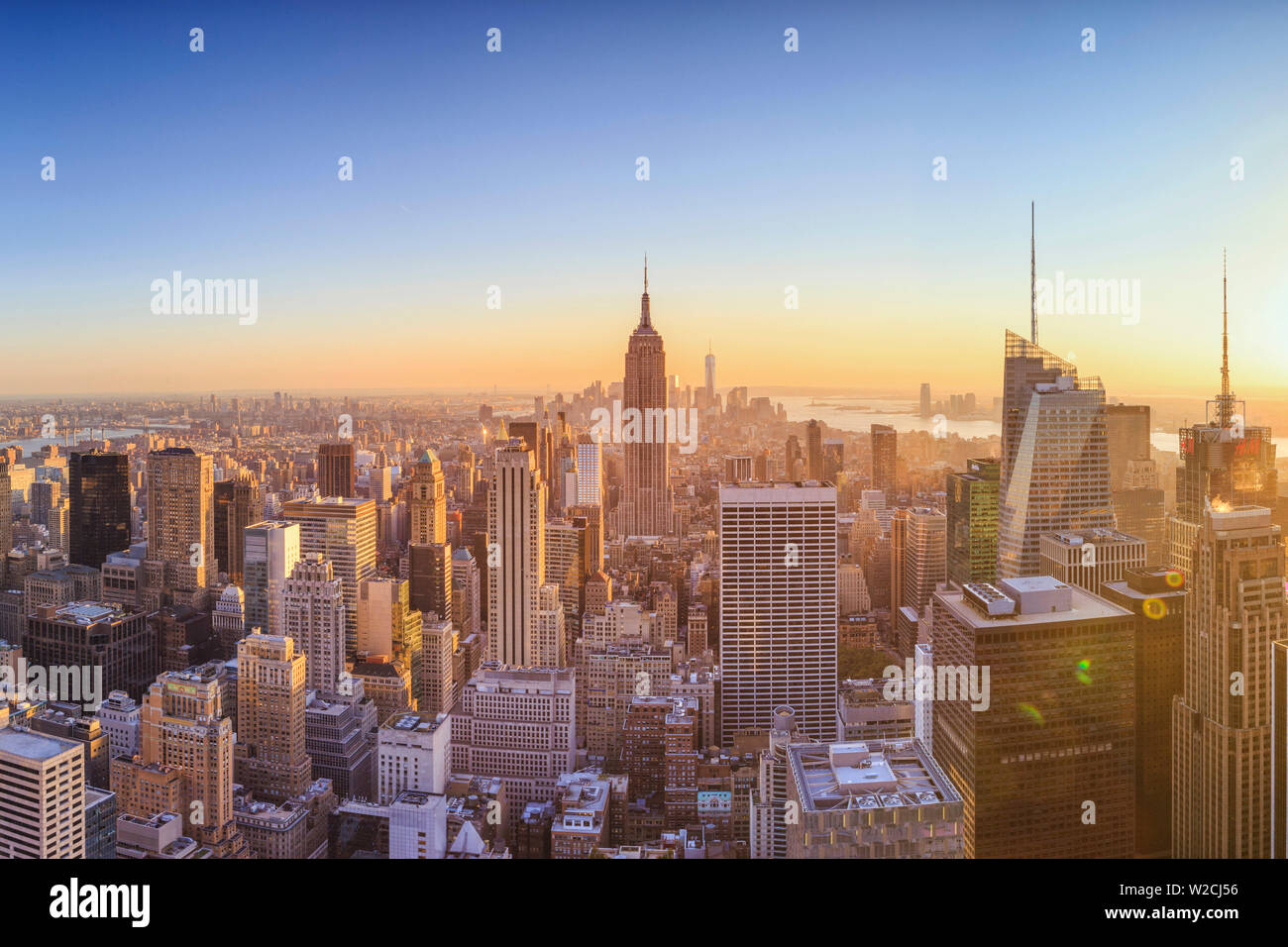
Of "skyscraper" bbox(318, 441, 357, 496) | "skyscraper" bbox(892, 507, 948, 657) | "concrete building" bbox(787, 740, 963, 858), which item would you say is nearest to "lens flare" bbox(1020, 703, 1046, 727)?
"concrete building" bbox(787, 740, 963, 858)

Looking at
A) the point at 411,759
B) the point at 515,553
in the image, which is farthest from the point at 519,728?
the point at 515,553

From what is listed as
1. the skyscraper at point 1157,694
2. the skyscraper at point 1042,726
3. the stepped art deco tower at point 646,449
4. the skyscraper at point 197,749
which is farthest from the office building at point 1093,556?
the skyscraper at point 197,749

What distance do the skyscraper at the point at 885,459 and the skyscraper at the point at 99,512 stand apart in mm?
8049

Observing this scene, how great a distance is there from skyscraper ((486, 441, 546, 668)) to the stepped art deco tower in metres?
1.32

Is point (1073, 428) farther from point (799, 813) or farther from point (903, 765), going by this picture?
point (799, 813)

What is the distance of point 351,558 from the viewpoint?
11.5m

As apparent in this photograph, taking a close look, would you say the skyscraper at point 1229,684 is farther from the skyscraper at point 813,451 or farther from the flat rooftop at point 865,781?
the skyscraper at point 813,451

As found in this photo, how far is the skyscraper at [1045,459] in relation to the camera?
819 cm

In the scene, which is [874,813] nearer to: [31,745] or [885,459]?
[31,745]

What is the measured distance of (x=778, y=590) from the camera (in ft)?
35.5

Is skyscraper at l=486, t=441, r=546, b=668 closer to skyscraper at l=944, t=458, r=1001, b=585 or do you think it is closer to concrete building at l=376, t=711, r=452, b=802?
concrete building at l=376, t=711, r=452, b=802
